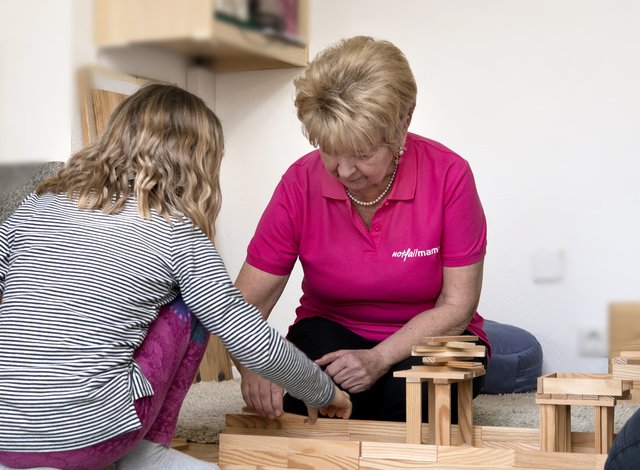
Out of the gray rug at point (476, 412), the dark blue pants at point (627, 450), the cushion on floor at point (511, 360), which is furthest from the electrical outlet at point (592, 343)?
the dark blue pants at point (627, 450)

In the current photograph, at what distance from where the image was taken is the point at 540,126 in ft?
8.48

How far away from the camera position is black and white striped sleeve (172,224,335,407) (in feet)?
3.93

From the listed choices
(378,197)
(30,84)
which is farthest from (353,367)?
(30,84)

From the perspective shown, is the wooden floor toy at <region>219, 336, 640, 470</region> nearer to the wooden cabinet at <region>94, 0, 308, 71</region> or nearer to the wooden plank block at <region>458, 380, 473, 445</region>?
the wooden plank block at <region>458, 380, 473, 445</region>

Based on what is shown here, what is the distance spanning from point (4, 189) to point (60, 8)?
454mm

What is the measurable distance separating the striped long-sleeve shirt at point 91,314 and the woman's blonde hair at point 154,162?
3 cm

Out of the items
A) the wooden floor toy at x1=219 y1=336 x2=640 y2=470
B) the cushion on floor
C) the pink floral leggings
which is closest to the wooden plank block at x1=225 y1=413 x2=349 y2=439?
the wooden floor toy at x1=219 y1=336 x2=640 y2=470

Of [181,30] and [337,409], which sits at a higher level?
[181,30]

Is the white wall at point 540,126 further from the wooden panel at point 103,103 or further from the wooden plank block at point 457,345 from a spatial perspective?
the wooden plank block at point 457,345

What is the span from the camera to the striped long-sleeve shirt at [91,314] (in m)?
1.13

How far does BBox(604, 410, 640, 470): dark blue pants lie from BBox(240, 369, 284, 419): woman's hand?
740 millimetres

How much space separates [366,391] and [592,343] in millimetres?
1150

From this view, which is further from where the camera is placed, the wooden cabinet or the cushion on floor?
the cushion on floor

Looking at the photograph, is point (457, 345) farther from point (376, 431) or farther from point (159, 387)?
point (159, 387)
